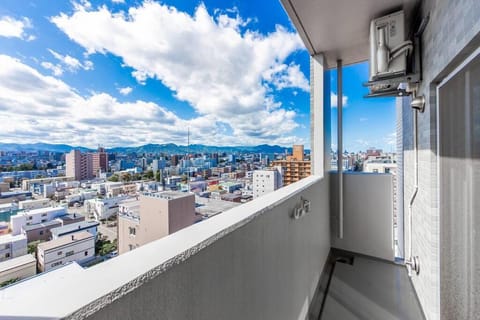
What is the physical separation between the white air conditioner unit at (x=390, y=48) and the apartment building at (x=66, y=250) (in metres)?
2.21

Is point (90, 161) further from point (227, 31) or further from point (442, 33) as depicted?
point (442, 33)

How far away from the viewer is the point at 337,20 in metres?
1.96

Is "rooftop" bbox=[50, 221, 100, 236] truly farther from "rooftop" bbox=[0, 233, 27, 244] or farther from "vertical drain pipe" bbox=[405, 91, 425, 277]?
"vertical drain pipe" bbox=[405, 91, 425, 277]

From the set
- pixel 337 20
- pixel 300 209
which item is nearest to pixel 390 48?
pixel 337 20

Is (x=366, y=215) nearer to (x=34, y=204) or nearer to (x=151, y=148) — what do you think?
(x=151, y=148)

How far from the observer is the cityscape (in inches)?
17.9

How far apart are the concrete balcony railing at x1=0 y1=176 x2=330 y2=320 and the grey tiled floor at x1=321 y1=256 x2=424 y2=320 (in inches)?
33.0

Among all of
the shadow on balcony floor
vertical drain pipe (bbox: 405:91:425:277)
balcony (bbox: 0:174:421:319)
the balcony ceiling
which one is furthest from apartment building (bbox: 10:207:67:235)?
vertical drain pipe (bbox: 405:91:425:277)

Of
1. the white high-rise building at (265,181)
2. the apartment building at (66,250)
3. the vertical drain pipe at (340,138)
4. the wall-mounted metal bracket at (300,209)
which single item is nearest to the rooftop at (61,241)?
A: the apartment building at (66,250)

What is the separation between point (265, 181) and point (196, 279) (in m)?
0.88

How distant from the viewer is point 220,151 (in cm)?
115

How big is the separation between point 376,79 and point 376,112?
1224mm

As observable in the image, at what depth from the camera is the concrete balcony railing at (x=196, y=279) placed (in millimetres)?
366

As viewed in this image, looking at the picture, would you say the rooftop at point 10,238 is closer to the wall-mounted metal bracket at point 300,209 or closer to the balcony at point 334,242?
the balcony at point 334,242
